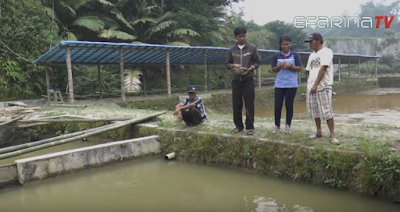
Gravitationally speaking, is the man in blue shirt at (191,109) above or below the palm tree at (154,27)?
below

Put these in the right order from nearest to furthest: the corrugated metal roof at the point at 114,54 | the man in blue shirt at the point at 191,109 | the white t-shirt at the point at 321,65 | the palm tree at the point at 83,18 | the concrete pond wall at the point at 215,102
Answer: the white t-shirt at the point at 321,65, the man in blue shirt at the point at 191,109, the corrugated metal roof at the point at 114,54, the concrete pond wall at the point at 215,102, the palm tree at the point at 83,18

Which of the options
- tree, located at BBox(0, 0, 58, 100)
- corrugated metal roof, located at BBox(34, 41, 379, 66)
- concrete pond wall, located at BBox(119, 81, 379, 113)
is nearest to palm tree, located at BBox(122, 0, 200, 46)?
corrugated metal roof, located at BBox(34, 41, 379, 66)

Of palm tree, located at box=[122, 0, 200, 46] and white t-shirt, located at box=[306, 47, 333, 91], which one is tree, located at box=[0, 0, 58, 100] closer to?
palm tree, located at box=[122, 0, 200, 46]

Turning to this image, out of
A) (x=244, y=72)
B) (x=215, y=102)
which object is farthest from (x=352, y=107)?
(x=244, y=72)

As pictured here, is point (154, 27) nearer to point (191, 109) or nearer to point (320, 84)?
point (191, 109)

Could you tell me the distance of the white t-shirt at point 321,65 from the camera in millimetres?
3998

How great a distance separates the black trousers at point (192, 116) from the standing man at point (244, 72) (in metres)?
0.88

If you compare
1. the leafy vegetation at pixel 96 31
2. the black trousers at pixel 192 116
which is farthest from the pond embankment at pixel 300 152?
the leafy vegetation at pixel 96 31

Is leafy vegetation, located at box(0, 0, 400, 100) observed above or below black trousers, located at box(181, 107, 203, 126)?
above

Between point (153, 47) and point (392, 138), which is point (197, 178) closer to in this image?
point (392, 138)

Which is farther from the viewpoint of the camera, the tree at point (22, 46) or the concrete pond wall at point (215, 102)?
the tree at point (22, 46)

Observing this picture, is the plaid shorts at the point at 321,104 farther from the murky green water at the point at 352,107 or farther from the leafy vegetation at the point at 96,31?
the leafy vegetation at the point at 96,31

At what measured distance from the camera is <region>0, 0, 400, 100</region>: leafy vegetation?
45.4ft

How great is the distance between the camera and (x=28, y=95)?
13.9 metres
